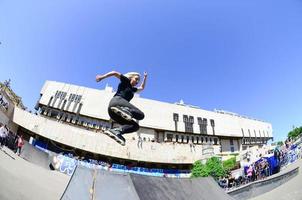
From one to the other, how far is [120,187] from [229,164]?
119ft

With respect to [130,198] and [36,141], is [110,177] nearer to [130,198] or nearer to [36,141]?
[130,198]

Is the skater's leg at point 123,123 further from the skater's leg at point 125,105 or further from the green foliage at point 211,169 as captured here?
the green foliage at point 211,169

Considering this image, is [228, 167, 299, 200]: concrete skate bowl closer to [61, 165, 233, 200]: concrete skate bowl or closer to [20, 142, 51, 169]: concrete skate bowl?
Result: [61, 165, 233, 200]: concrete skate bowl

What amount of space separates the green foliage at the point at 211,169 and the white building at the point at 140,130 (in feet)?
11.5

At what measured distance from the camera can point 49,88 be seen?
49094 mm

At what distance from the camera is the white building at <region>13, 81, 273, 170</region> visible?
120 ft

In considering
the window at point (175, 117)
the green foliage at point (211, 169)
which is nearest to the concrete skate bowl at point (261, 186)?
the green foliage at point (211, 169)

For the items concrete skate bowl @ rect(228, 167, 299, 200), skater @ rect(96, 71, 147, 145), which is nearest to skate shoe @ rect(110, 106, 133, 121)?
skater @ rect(96, 71, 147, 145)

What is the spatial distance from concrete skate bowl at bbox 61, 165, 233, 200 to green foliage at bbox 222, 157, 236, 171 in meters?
33.3

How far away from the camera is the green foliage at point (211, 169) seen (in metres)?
33.3

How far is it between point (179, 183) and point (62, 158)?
2329 centimetres

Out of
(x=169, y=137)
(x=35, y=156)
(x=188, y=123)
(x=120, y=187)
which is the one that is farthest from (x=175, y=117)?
(x=120, y=187)

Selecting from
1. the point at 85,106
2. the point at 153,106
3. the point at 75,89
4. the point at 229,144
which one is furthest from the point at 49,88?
the point at 229,144

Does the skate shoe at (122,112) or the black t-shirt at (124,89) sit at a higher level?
the black t-shirt at (124,89)
